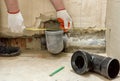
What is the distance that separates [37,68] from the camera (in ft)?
5.40

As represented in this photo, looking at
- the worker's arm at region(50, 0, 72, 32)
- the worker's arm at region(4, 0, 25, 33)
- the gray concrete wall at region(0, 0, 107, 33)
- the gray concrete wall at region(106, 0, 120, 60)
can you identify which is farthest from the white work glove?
the gray concrete wall at region(106, 0, 120, 60)

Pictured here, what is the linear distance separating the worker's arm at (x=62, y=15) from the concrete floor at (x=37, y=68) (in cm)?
30

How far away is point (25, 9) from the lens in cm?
199

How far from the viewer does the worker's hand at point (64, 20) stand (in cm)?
190

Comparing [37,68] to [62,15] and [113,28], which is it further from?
[113,28]

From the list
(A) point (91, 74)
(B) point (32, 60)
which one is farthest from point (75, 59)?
(B) point (32, 60)

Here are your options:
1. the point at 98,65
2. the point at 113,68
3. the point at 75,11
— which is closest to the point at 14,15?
the point at 75,11

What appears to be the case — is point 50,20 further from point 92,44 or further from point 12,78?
point 12,78

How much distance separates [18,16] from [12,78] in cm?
58

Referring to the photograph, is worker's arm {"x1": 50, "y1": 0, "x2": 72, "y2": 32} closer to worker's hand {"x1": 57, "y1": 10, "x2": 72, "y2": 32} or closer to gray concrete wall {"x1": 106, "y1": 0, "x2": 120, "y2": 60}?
worker's hand {"x1": 57, "y1": 10, "x2": 72, "y2": 32}

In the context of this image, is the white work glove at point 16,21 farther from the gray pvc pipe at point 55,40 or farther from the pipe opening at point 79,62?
the pipe opening at point 79,62

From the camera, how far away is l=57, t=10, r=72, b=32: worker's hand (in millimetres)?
1901

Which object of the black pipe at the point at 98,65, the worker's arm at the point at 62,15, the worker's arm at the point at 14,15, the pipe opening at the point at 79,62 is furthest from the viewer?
the worker's arm at the point at 62,15

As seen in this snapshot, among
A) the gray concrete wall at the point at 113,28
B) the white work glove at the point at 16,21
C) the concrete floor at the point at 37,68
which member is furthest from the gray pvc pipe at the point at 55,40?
the gray concrete wall at the point at 113,28
